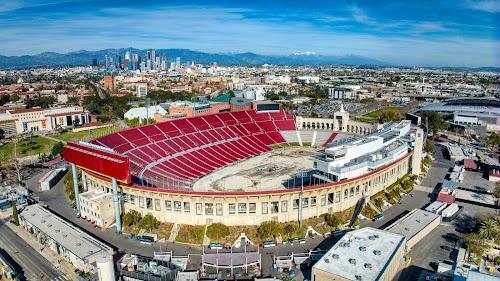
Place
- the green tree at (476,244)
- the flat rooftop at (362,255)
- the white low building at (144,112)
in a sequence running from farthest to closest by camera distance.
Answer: the white low building at (144,112) → the green tree at (476,244) → the flat rooftop at (362,255)

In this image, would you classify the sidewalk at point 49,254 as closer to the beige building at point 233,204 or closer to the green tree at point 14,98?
the beige building at point 233,204

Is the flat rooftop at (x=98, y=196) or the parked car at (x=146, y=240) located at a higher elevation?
the flat rooftop at (x=98, y=196)

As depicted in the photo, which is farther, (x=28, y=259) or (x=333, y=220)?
(x=333, y=220)

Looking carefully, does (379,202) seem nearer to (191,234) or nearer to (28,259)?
(191,234)

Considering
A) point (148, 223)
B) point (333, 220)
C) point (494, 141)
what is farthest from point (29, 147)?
point (494, 141)

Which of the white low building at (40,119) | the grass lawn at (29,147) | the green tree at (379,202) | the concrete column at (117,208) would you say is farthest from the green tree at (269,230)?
the white low building at (40,119)

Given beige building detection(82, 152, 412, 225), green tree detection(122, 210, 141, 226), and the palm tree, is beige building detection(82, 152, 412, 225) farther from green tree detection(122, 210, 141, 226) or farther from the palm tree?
the palm tree

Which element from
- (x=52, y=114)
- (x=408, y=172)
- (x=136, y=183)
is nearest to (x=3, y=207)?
(x=136, y=183)
